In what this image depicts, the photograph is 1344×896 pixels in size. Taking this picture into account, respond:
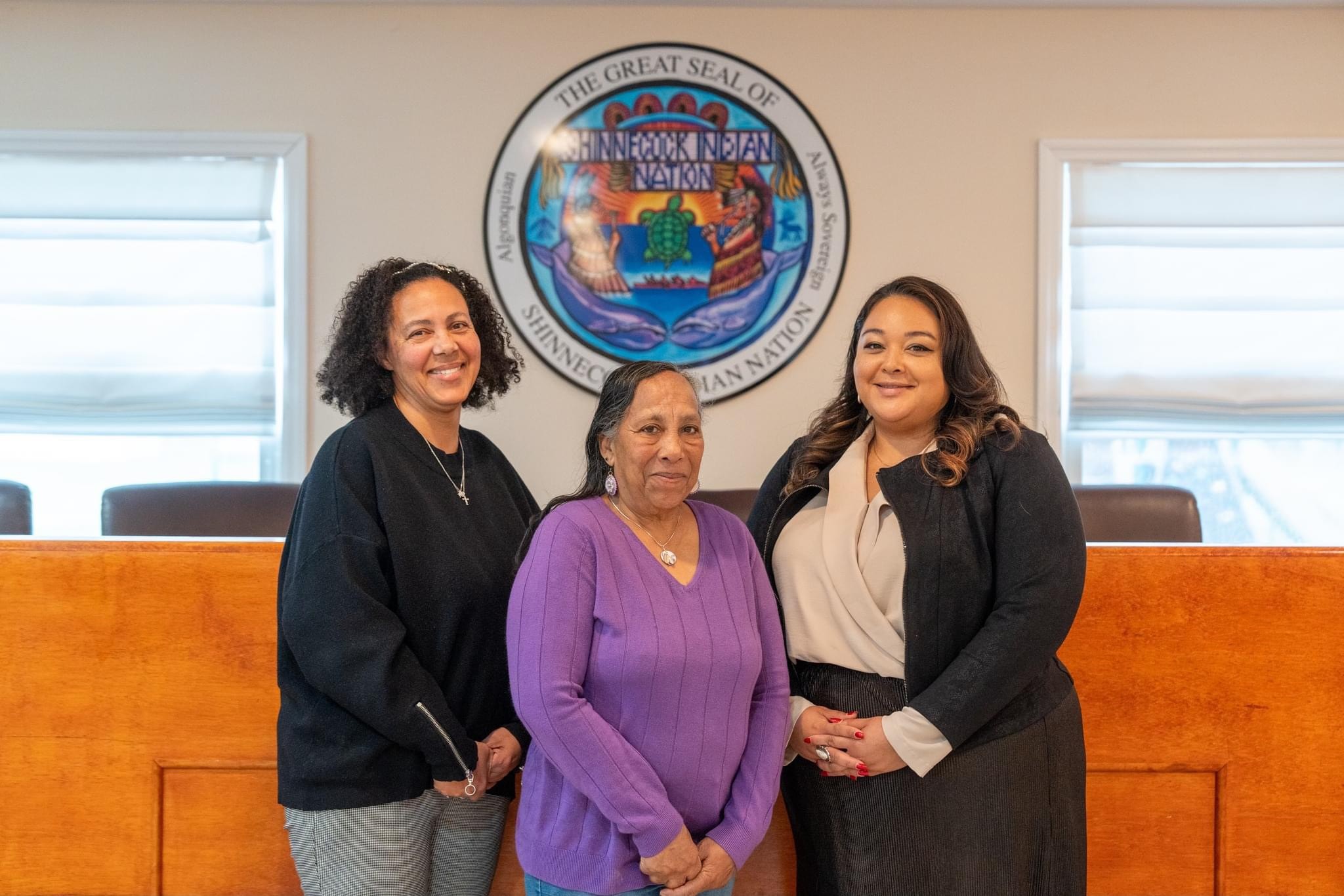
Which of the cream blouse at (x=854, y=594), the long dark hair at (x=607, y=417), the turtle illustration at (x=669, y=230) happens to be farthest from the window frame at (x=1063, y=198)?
the long dark hair at (x=607, y=417)

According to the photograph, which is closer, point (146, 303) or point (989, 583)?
point (989, 583)

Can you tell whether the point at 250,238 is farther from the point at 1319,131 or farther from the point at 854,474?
the point at 1319,131

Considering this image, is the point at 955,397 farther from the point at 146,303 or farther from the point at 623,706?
the point at 146,303

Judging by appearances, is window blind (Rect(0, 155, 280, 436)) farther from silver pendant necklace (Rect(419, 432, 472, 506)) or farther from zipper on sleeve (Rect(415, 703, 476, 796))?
zipper on sleeve (Rect(415, 703, 476, 796))

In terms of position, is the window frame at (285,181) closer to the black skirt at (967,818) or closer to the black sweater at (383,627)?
the black sweater at (383,627)

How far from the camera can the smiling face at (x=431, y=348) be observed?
1624 mm

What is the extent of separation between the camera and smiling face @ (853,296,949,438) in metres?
1.63

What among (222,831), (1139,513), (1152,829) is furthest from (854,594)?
(1139,513)

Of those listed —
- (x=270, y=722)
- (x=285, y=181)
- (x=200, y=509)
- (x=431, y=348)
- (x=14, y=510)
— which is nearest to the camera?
(x=431, y=348)

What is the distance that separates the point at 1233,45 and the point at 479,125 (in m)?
2.58

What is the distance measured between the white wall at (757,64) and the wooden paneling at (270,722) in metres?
1.91

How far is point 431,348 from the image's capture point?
1618 millimetres

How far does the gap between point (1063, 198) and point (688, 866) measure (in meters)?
3.04

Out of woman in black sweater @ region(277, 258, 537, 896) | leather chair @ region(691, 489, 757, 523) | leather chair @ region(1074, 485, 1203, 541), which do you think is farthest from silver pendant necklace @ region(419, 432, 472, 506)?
leather chair @ region(1074, 485, 1203, 541)
